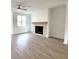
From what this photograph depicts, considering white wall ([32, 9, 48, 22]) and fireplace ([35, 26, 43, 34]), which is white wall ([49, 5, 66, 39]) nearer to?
white wall ([32, 9, 48, 22])

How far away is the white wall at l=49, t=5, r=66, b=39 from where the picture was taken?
23.8 feet

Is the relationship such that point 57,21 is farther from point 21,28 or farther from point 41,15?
point 21,28

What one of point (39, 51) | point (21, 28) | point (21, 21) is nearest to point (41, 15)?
point (21, 21)

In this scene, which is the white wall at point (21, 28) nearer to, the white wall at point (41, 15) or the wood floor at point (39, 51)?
the white wall at point (41, 15)

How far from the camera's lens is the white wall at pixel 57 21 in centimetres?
726

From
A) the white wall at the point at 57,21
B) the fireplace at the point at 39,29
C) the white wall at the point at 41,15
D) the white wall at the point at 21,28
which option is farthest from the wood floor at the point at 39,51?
the white wall at the point at 21,28

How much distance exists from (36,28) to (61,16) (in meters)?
3.90

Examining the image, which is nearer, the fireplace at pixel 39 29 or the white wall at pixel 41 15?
the white wall at pixel 41 15

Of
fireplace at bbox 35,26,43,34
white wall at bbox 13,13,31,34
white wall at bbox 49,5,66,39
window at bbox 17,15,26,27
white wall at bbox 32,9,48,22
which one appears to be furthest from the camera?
window at bbox 17,15,26,27

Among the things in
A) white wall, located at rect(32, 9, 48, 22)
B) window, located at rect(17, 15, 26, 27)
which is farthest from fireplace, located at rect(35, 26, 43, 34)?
window, located at rect(17, 15, 26, 27)

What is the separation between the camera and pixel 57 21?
7.82m
